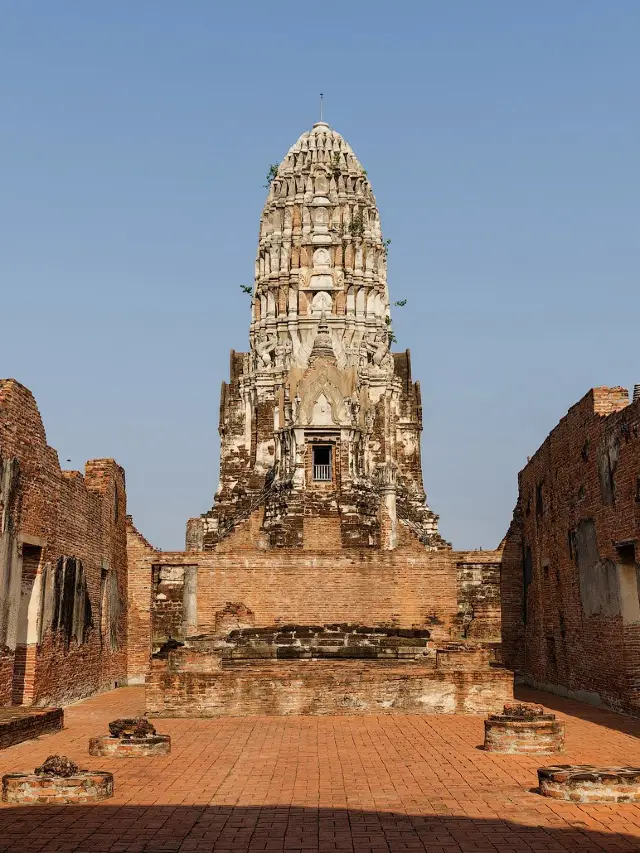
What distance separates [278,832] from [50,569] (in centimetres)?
1057

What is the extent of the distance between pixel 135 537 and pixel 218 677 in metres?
8.76

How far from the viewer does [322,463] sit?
36.6m

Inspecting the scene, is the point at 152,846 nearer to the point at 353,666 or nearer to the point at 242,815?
the point at 242,815

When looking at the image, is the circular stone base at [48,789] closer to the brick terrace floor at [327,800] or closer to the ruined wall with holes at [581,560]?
the brick terrace floor at [327,800]

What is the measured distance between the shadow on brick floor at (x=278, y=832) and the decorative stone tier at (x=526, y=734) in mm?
3295

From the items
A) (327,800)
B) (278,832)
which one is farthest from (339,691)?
(278,832)

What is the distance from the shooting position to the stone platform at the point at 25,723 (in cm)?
1241

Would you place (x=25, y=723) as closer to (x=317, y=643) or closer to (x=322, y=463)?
(x=317, y=643)

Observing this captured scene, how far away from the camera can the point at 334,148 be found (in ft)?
166

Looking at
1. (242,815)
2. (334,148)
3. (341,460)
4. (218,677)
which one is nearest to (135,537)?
(218,677)

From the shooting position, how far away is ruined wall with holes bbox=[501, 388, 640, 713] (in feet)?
51.5

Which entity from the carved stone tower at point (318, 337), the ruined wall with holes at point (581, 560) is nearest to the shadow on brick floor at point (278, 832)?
the ruined wall with holes at point (581, 560)

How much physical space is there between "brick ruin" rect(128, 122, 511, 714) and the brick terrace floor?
2902 mm

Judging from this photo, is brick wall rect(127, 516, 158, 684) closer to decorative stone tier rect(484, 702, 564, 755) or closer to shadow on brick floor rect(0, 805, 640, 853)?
decorative stone tier rect(484, 702, 564, 755)
